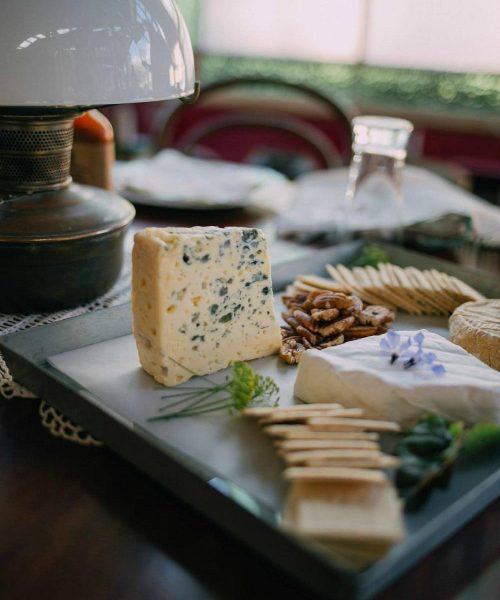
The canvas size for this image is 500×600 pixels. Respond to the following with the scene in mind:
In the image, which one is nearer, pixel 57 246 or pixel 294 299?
pixel 57 246

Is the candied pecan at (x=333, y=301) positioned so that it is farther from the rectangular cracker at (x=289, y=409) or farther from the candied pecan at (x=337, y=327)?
the rectangular cracker at (x=289, y=409)

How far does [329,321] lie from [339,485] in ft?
1.37

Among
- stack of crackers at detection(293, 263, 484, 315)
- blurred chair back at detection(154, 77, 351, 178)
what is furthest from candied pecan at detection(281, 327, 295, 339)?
blurred chair back at detection(154, 77, 351, 178)

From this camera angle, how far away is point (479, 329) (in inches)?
Result: 36.5

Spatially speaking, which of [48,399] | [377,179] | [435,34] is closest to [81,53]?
[48,399]

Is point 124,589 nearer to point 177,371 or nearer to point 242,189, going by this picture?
point 177,371

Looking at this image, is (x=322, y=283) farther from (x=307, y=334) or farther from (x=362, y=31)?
(x=362, y=31)

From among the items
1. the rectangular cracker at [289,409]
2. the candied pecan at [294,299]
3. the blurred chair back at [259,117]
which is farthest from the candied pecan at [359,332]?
the blurred chair back at [259,117]

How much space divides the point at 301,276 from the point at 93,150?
1.45ft

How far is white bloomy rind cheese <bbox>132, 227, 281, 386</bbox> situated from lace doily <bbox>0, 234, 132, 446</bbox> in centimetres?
12

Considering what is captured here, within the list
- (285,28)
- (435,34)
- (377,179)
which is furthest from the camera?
(285,28)

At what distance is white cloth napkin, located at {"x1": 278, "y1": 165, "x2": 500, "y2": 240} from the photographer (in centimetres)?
142

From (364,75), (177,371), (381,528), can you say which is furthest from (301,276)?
(364,75)

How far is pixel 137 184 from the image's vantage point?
5.10 ft
